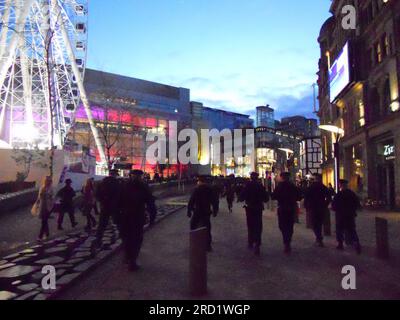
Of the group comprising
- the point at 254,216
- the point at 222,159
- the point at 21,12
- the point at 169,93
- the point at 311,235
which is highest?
the point at 169,93

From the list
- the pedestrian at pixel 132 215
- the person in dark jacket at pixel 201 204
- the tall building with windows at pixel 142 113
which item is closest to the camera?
the pedestrian at pixel 132 215

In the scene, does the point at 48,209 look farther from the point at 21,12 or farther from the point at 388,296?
the point at 21,12

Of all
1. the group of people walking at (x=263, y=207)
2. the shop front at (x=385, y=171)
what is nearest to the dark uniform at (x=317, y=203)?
the group of people walking at (x=263, y=207)

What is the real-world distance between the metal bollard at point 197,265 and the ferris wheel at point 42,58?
68.9 feet

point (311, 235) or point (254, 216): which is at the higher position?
point (254, 216)

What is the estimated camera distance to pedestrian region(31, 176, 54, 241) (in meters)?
9.88

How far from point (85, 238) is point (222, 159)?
79.1m

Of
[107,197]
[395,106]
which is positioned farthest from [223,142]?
[107,197]

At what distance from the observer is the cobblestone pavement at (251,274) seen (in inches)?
208

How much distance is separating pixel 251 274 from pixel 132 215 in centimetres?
247

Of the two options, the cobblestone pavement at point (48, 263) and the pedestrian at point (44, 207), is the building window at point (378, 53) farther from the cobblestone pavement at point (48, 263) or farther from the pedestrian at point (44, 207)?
the pedestrian at point (44, 207)

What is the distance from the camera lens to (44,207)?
9.95m

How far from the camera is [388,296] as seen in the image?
16.8 ft
